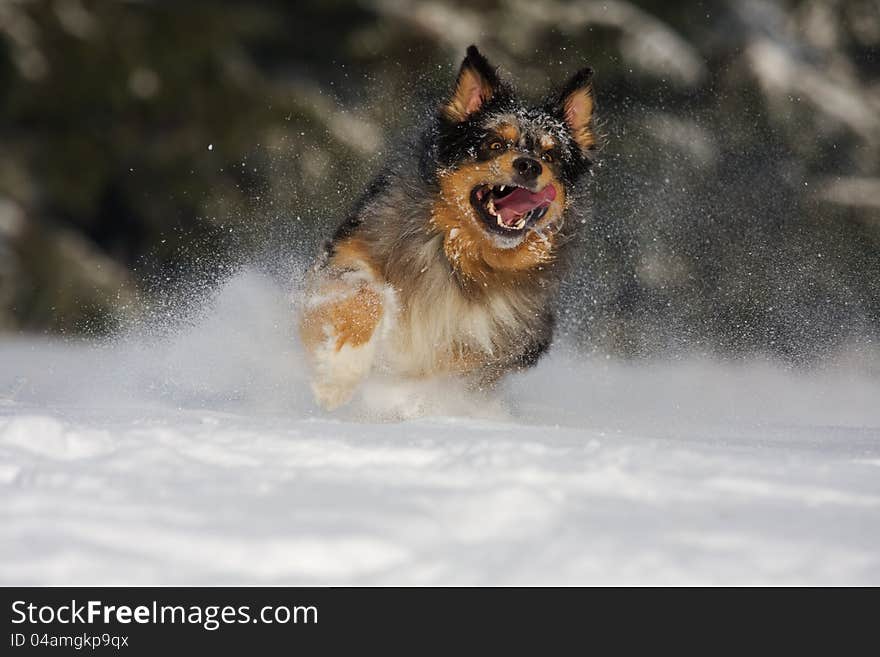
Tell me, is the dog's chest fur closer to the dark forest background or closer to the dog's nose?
the dog's nose

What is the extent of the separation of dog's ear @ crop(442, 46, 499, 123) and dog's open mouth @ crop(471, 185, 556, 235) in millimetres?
346

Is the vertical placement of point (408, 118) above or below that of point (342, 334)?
above

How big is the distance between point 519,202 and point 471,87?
500 mm

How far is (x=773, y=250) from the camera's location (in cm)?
957

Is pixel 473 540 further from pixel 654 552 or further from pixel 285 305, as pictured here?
pixel 285 305

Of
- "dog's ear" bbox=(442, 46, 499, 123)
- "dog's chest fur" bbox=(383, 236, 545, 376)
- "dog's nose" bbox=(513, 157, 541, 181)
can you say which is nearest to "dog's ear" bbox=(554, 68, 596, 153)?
"dog's ear" bbox=(442, 46, 499, 123)

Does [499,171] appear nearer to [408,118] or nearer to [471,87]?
[471,87]

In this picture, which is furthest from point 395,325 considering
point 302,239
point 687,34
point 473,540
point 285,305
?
point 687,34

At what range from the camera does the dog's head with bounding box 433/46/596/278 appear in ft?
13.5

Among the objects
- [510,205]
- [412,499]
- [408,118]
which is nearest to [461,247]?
[510,205]

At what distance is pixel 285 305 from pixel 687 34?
22.0 ft

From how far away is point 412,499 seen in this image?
2293 millimetres

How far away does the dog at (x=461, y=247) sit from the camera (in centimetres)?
407

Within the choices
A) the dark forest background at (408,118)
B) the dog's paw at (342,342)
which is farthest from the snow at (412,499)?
the dark forest background at (408,118)
